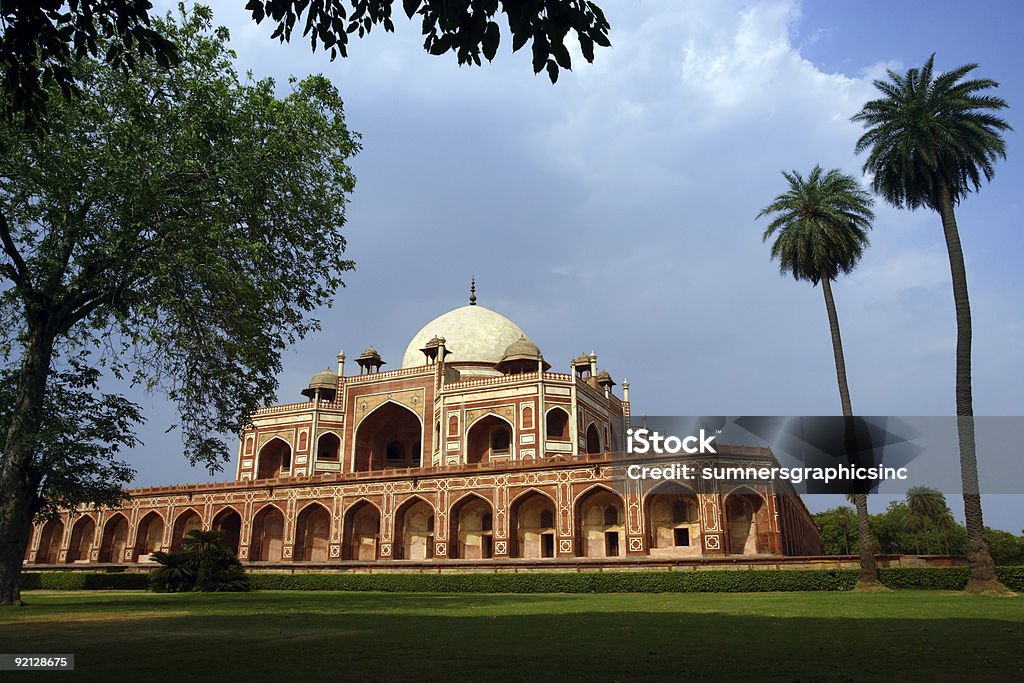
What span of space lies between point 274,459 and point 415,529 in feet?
56.7

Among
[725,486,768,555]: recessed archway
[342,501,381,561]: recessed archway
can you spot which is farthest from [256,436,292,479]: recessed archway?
[725,486,768,555]: recessed archway

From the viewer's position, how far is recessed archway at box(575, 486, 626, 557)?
35.5 meters

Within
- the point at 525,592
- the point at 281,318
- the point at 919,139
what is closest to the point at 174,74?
the point at 281,318

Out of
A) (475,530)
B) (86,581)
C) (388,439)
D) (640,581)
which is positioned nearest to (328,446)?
(388,439)

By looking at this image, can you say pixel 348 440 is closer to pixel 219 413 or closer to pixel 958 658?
pixel 219 413

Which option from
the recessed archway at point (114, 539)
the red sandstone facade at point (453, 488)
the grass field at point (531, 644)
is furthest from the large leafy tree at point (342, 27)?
the recessed archway at point (114, 539)

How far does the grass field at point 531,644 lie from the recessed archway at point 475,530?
24432mm

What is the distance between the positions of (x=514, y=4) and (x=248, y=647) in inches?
287

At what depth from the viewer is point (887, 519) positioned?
239ft

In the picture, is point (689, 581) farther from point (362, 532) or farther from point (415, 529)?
point (362, 532)

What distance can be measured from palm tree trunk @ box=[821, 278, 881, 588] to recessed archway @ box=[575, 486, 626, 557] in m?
10.8

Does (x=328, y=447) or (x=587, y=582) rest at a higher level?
(x=328, y=447)

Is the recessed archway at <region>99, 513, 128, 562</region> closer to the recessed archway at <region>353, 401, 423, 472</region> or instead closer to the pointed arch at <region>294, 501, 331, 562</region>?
the pointed arch at <region>294, 501, 331, 562</region>

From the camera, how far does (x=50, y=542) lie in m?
49.4
